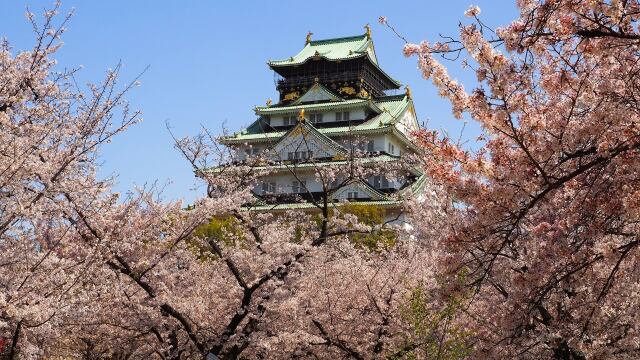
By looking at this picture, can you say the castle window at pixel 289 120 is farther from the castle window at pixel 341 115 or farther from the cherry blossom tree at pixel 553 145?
the cherry blossom tree at pixel 553 145

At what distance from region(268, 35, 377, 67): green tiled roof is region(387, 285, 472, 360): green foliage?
127 feet

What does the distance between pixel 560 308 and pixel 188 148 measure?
30.2 feet

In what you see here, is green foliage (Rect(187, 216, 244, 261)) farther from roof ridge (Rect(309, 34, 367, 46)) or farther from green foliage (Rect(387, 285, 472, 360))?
roof ridge (Rect(309, 34, 367, 46))

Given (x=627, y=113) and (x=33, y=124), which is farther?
(x=33, y=124)

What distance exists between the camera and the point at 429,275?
47.7 ft

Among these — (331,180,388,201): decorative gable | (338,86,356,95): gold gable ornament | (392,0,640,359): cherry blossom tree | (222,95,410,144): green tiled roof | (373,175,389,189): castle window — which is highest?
(338,86,356,95): gold gable ornament

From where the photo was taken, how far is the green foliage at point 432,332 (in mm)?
10375

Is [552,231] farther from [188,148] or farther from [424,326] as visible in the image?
[188,148]

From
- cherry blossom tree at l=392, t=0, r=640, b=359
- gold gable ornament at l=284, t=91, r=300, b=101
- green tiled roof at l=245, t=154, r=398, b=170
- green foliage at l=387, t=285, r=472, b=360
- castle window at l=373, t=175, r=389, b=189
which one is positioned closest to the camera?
cherry blossom tree at l=392, t=0, r=640, b=359

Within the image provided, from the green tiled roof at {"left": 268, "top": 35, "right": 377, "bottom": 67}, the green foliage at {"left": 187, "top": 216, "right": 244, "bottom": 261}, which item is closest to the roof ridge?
the green tiled roof at {"left": 268, "top": 35, "right": 377, "bottom": 67}

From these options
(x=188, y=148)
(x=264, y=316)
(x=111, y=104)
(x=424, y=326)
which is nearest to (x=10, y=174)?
(x=111, y=104)

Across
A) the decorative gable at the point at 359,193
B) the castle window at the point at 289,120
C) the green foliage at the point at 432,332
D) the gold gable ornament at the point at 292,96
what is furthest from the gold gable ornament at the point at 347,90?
the green foliage at the point at 432,332

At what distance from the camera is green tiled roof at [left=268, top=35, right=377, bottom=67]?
1957 inches

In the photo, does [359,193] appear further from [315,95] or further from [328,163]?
[315,95]
